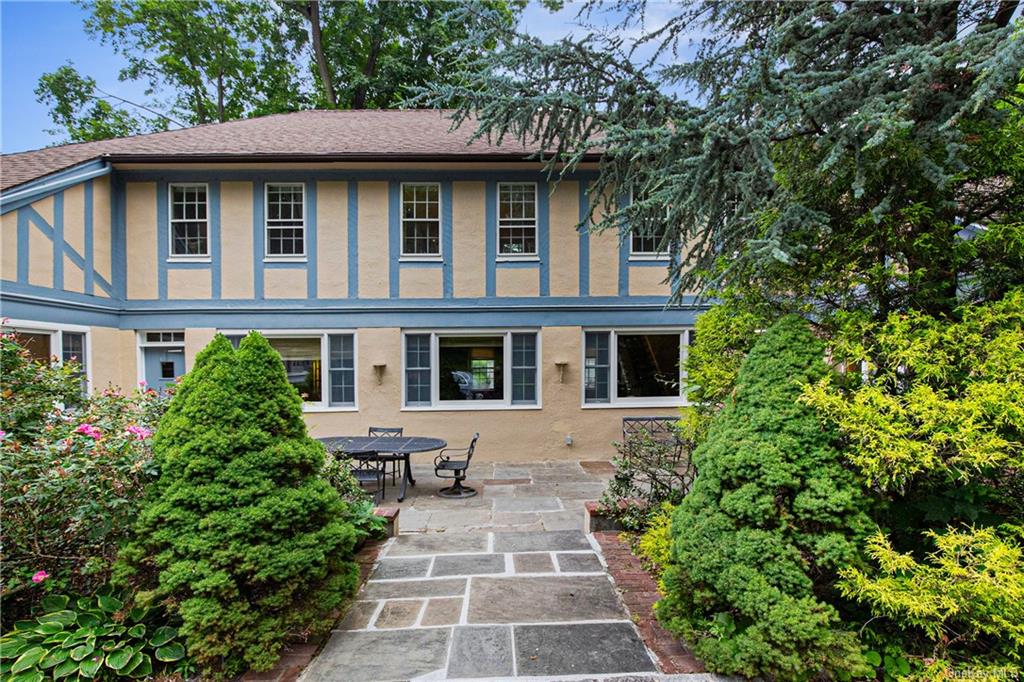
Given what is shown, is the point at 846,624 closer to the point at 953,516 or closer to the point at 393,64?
the point at 953,516

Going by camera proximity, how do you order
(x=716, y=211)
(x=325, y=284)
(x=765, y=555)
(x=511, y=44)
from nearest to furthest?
(x=765, y=555) < (x=716, y=211) < (x=511, y=44) < (x=325, y=284)

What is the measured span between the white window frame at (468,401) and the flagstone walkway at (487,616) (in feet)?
13.5

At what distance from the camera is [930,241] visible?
128 inches

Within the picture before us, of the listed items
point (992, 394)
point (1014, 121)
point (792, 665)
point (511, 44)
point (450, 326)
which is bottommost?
point (792, 665)

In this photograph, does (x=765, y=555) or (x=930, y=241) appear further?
(x=930, y=241)

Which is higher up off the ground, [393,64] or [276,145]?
[393,64]

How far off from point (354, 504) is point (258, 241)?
6.75 meters

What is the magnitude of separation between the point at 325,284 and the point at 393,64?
11.4m

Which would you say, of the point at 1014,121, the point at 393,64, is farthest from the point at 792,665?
the point at 393,64

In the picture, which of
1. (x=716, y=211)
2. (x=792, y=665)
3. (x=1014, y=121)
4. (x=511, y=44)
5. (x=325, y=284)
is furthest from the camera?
(x=325, y=284)

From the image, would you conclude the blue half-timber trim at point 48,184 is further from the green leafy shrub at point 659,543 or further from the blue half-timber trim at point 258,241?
the green leafy shrub at point 659,543

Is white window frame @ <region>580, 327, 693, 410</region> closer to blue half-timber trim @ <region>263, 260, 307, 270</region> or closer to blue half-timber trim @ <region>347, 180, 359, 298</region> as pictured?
blue half-timber trim @ <region>347, 180, 359, 298</region>

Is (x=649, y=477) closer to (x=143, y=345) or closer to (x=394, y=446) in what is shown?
(x=394, y=446)

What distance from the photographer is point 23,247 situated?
25.2 ft
